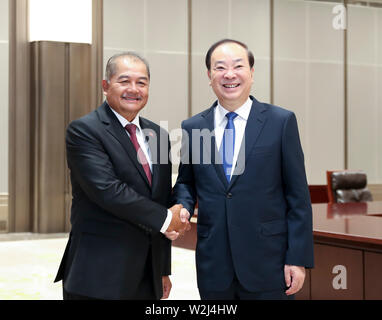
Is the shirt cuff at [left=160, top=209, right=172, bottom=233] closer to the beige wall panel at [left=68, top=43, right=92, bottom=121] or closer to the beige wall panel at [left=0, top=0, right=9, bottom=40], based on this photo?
the beige wall panel at [left=68, top=43, right=92, bottom=121]

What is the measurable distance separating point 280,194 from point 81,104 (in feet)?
21.5

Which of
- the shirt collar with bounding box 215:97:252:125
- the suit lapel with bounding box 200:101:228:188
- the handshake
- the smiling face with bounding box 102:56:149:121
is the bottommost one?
the handshake

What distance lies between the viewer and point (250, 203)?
91.8 inches

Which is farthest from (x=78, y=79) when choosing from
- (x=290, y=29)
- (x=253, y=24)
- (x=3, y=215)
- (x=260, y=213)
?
(x=260, y=213)

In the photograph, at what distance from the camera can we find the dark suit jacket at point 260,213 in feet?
7.61

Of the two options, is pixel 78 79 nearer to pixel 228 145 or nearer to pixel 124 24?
pixel 124 24

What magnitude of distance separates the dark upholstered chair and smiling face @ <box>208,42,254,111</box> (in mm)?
4701

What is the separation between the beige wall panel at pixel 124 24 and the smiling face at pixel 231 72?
6800 millimetres

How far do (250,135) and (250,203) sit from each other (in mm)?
270

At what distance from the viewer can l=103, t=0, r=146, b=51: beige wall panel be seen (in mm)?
8961

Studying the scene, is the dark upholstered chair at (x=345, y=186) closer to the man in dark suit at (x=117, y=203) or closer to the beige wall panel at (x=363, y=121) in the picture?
the beige wall panel at (x=363, y=121)

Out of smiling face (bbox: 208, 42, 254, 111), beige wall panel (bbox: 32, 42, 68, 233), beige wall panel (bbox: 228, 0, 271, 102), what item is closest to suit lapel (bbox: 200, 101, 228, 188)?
smiling face (bbox: 208, 42, 254, 111)

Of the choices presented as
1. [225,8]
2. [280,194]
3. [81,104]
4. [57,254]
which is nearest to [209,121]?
[280,194]
